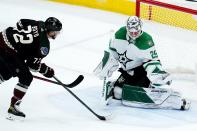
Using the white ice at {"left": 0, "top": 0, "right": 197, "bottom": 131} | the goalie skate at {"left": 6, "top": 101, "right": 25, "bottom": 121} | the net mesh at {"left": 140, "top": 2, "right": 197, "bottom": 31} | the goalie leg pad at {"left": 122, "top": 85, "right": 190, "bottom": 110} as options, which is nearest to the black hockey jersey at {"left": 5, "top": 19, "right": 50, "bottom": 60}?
the goalie skate at {"left": 6, "top": 101, "right": 25, "bottom": 121}

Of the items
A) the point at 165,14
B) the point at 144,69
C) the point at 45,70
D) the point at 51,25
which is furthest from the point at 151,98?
the point at 165,14

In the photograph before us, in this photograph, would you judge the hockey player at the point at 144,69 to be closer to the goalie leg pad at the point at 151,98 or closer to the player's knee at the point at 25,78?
the goalie leg pad at the point at 151,98

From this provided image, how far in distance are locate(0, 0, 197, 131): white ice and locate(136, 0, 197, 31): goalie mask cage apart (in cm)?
6

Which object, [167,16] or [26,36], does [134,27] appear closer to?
[26,36]

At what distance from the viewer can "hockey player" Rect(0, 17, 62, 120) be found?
3.96 metres

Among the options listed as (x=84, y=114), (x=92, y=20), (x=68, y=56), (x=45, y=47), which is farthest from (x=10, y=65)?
(x=92, y=20)

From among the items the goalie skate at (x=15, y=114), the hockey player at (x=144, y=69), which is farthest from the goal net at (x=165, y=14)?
the goalie skate at (x=15, y=114)

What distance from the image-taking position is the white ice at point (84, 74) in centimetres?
406

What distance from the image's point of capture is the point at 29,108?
429cm

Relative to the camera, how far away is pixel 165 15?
590 centimetres

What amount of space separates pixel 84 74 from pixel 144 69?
2.59 feet

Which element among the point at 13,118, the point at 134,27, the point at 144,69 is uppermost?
the point at 134,27

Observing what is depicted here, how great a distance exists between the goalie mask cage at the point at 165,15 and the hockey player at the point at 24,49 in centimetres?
176

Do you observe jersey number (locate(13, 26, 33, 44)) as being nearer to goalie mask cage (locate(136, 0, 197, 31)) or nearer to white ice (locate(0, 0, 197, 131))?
white ice (locate(0, 0, 197, 131))
